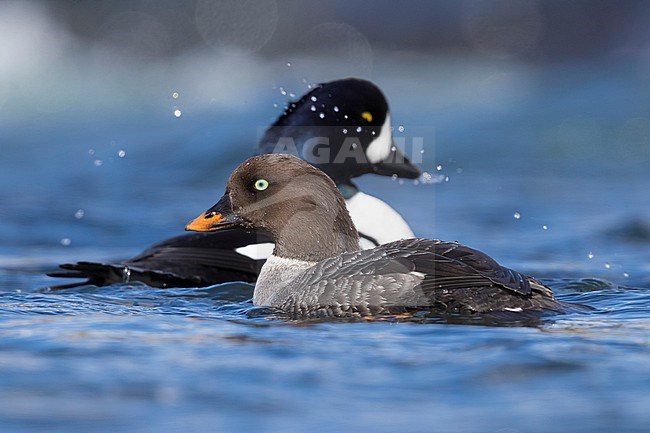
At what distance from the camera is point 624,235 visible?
960 centimetres

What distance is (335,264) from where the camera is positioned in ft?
18.6

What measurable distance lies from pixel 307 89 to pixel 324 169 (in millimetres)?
1420

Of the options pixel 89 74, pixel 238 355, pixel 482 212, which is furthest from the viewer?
pixel 89 74

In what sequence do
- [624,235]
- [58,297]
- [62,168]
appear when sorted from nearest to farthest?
1. [58,297]
2. [624,235]
3. [62,168]

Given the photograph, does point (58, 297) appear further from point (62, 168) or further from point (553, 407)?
point (62, 168)

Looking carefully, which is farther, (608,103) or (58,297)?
(608,103)

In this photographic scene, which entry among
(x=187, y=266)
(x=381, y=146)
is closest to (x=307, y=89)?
(x=381, y=146)

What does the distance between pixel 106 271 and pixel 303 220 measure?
1.50 metres

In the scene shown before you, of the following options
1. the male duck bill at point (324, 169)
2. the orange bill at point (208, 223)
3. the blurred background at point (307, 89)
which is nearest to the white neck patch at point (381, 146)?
the male duck bill at point (324, 169)

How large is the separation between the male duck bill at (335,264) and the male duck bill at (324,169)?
91cm

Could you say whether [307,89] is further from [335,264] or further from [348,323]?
[348,323]

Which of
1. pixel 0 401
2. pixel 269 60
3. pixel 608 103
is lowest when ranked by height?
pixel 0 401

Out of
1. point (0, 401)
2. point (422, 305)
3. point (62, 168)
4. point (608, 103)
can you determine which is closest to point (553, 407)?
point (422, 305)

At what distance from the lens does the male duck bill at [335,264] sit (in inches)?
213
